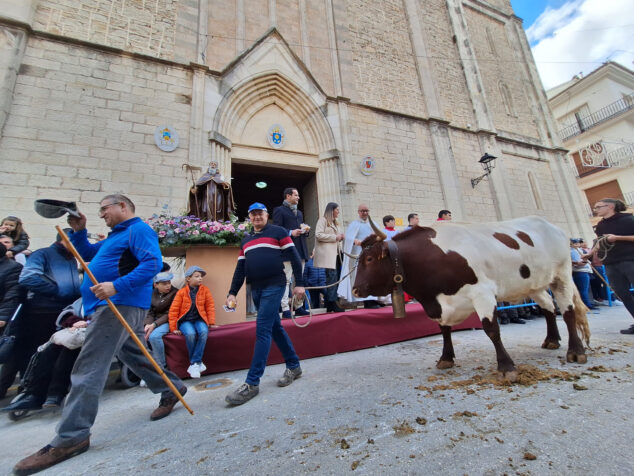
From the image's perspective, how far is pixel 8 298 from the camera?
316 cm

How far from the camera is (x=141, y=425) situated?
2.27 m

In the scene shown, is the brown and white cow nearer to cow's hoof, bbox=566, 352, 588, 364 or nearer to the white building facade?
cow's hoof, bbox=566, 352, 588, 364

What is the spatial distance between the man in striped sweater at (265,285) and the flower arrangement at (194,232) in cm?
134

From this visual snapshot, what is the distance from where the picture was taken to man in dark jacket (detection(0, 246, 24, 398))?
10.3 feet

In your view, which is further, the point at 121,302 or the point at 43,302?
the point at 43,302

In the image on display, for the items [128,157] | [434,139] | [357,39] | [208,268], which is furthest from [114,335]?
[357,39]

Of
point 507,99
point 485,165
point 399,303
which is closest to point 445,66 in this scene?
point 507,99

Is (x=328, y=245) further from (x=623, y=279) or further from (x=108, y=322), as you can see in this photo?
(x=623, y=279)

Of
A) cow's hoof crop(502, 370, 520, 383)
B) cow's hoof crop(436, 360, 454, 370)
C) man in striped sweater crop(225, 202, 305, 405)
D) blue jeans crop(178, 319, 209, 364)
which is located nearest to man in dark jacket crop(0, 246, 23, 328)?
blue jeans crop(178, 319, 209, 364)

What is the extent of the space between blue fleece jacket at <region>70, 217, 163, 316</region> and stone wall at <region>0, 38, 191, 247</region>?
4.95 meters

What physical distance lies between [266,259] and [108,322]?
1.39 m

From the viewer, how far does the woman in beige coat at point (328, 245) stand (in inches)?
194

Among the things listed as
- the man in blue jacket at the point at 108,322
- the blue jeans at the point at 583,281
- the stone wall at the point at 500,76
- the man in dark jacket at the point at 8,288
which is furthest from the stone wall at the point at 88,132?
the stone wall at the point at 500,76

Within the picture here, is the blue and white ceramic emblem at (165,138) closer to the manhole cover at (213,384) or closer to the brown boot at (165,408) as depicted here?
the manhole cover at (213,384)
